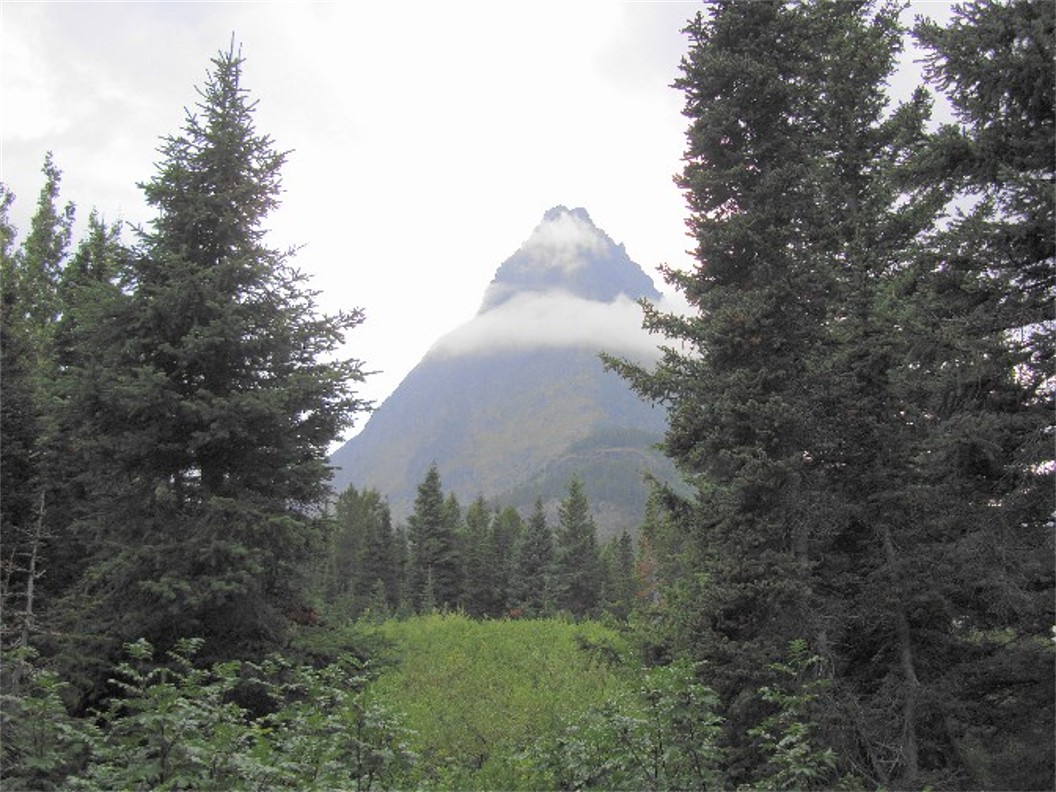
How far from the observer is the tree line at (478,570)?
5244 cm

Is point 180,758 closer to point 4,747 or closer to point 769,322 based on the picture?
point 4,747

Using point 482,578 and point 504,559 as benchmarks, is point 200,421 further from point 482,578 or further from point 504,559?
point 504,559

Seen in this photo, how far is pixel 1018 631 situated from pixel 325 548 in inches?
444

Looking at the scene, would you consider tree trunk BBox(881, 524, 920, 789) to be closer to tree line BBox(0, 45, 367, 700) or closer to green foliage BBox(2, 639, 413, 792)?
green foliage BBox(2, 639, 413, 792)

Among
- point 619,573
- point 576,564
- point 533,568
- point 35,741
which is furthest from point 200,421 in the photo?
point 619,573

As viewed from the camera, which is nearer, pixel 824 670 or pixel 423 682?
pixel 824 670

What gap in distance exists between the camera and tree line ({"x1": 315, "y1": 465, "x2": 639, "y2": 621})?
5244cm

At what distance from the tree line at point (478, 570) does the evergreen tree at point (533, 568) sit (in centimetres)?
8

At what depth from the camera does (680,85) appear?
1251cm

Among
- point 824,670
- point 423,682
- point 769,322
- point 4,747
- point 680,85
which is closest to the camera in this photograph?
point 4,747

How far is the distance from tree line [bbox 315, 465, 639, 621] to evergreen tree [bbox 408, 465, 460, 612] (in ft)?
0.25

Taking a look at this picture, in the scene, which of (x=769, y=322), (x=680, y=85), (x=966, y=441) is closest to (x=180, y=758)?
(x=966, y=441)

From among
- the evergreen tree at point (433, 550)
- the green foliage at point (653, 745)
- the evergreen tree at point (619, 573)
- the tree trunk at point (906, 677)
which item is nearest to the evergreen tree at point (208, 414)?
the green foliage at point (653, 745)

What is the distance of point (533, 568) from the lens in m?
58.4
